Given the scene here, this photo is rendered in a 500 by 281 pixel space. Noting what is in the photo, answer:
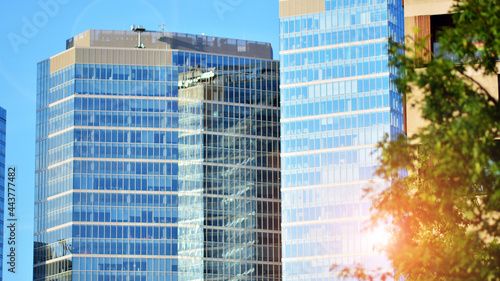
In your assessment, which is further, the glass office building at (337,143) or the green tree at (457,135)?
the glass office building at (337,143)

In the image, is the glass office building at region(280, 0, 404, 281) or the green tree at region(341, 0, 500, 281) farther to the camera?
the glass office building at region(280, 0, 404, 281)

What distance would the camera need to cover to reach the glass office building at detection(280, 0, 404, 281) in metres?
192

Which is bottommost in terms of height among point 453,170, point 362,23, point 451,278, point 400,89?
point 451,278

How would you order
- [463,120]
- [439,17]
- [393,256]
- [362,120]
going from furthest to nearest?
1. [362,120]
2. [439,17]
3. [393,256]
4. [463,120]

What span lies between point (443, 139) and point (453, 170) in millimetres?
1614

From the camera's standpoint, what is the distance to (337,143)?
7672 inches

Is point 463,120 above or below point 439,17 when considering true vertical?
below

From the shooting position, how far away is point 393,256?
4100 cm

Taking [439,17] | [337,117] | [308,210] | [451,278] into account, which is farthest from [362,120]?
[451,278]

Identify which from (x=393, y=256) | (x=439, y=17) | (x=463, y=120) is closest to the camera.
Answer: (x=463, y=120)

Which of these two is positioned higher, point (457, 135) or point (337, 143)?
point (337, 143)

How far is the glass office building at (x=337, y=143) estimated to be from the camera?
19175 cm

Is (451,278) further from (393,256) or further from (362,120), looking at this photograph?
(362,120)

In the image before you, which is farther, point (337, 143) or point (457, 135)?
point (337, 143)
